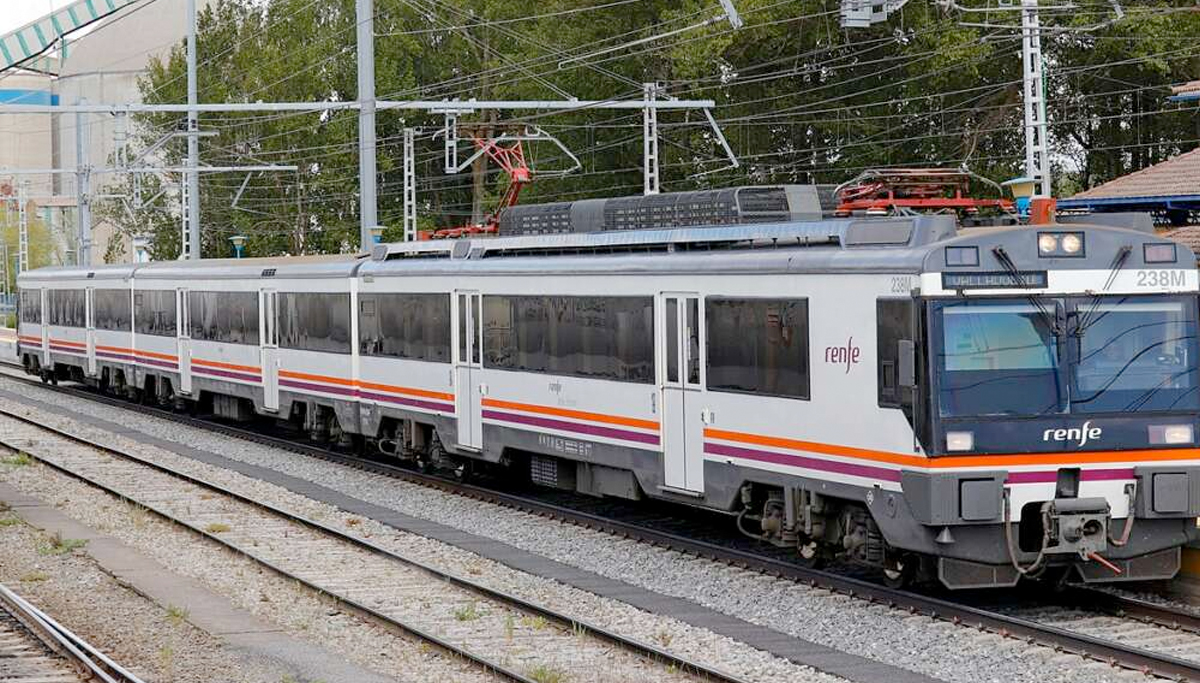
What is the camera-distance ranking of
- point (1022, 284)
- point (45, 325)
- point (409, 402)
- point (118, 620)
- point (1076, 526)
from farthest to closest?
point (45, 325)
point (409, 402)
point (118, 620)
point (1022, 284)
point (1076, 526)

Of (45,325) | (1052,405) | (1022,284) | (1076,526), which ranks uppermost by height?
(1022,284)

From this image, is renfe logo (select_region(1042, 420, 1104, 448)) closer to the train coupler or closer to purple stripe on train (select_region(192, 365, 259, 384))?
the train coupler

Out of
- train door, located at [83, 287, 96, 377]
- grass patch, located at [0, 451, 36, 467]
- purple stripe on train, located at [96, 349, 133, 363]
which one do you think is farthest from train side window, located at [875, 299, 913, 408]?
train door, located at [83, 287, 96, 377]

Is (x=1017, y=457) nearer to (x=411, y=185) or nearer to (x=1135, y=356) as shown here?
(x=1135, y=356)

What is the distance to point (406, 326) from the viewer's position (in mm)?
22453

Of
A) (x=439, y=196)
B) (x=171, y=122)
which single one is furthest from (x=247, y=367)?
(x=171, y=122)

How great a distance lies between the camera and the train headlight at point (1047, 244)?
1292cm

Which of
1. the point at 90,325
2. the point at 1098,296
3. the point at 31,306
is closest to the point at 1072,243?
the point at 1098,296

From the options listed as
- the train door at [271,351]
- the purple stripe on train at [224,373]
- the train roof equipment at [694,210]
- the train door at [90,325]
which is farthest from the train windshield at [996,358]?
the train door at [90,325]

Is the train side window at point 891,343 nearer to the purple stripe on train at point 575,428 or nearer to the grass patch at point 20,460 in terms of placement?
the purple stripe on train at point 575,428

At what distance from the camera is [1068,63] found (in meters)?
46.3

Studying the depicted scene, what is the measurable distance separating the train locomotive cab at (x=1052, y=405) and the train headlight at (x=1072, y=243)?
0.02 metres

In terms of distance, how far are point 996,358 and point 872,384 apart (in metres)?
0.95

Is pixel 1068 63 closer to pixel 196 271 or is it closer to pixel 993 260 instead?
pixel 196 271
